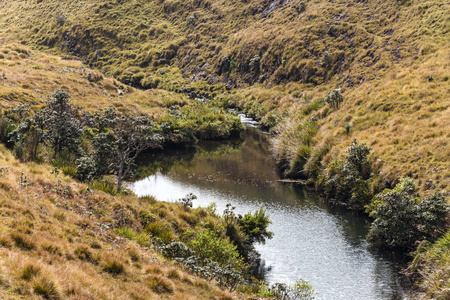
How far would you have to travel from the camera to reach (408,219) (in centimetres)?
2694

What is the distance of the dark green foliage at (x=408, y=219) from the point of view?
83.8 feet

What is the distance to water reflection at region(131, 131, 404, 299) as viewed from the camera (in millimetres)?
24828

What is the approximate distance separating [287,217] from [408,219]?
11.4m

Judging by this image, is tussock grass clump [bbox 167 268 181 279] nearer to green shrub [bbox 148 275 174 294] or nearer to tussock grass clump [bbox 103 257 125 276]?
green shrub [bbox 148 275 174 294]

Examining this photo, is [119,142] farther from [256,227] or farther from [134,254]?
[134,254]

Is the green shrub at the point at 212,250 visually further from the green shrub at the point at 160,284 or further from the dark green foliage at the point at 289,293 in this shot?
the green shrub at the point at 160,284

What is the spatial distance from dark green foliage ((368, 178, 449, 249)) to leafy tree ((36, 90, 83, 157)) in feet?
92.5

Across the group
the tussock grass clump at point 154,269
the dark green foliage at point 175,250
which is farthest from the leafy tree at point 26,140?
the tussock grass clump at point 154,269

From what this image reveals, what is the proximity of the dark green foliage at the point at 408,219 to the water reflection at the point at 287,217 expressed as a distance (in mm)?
1861

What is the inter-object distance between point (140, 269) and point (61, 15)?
164511 mm

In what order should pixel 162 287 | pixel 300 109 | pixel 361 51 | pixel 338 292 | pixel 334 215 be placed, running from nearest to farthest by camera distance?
1. pixel 162 287
2. pixel 338 292
3. pixel 334 215
4. pixel 300 109
5. pixel 361 51

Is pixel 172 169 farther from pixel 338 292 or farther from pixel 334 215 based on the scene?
pixel 338 292

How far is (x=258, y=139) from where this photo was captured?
229 feet

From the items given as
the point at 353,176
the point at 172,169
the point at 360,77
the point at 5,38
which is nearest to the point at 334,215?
the point at 353,176
